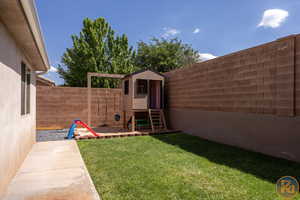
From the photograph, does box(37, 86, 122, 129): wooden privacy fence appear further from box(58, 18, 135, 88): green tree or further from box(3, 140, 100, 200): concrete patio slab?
box(58, 18, 135, 88): green tree

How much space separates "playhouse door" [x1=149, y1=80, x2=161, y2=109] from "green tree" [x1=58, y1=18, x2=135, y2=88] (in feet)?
24.9

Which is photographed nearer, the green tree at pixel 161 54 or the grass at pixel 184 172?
the grass at pixel 184 172

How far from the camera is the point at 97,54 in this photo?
1580 centimetres

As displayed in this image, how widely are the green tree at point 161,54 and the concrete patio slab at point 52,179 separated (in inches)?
685

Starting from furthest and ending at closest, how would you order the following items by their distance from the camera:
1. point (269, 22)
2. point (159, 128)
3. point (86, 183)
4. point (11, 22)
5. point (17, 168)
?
point (269, 22) < point (159, 128) < point (17, 168) < point (86, 183) < point (11, 22)

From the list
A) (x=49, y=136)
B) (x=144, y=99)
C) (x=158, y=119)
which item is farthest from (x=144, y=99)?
(x=49, y=136)

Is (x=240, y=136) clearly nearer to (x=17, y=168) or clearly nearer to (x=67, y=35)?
(x=17, y=168)

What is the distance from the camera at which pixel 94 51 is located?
15.8 metres

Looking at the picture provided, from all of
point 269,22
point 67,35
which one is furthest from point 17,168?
point 269,22

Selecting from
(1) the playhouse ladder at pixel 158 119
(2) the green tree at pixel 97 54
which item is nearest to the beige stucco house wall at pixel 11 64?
(1) the playhouse ladder at pixel 158 119

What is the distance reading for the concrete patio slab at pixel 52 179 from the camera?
2.41 metres

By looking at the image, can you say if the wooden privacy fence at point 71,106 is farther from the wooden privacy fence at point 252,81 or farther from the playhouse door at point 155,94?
the wooden privacy fence at point 252,81

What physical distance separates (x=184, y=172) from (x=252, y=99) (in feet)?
9.34

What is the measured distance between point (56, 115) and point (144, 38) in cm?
1638
